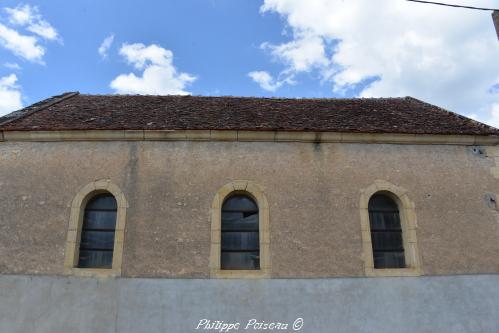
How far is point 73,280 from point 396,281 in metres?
6.02

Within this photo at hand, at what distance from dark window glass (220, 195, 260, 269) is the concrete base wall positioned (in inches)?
17.4

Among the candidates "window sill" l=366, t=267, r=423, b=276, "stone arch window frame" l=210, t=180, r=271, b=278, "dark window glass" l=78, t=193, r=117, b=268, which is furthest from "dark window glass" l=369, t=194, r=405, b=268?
"dark window glass" l=78, t=193, r=117, b=268

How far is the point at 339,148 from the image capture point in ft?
24.7

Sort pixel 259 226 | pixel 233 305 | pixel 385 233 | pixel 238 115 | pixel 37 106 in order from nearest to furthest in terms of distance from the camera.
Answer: pixel 233 305, pixel 259 226, pixel 385 233, pixel 238 115, pixel 37 106

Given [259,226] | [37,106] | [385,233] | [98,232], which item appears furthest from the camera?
[37,106]

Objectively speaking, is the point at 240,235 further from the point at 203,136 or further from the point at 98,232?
the point at 98,232

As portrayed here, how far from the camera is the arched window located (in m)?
6.79

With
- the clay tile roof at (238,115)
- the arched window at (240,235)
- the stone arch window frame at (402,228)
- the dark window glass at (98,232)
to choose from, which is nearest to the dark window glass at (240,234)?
the arched window at (240,235)

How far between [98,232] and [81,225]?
351mm

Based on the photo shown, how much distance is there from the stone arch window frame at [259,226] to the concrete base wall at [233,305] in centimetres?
16

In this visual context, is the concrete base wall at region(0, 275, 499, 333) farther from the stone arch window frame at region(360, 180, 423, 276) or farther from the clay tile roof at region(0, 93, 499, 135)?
the clay tile roof at region(0, 93, 499, 135)

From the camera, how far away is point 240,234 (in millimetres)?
6969

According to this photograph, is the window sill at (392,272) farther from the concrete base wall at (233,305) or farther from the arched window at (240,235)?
the arched window at (240,235)

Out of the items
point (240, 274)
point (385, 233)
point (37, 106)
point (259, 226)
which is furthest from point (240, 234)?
point (37, 106)
